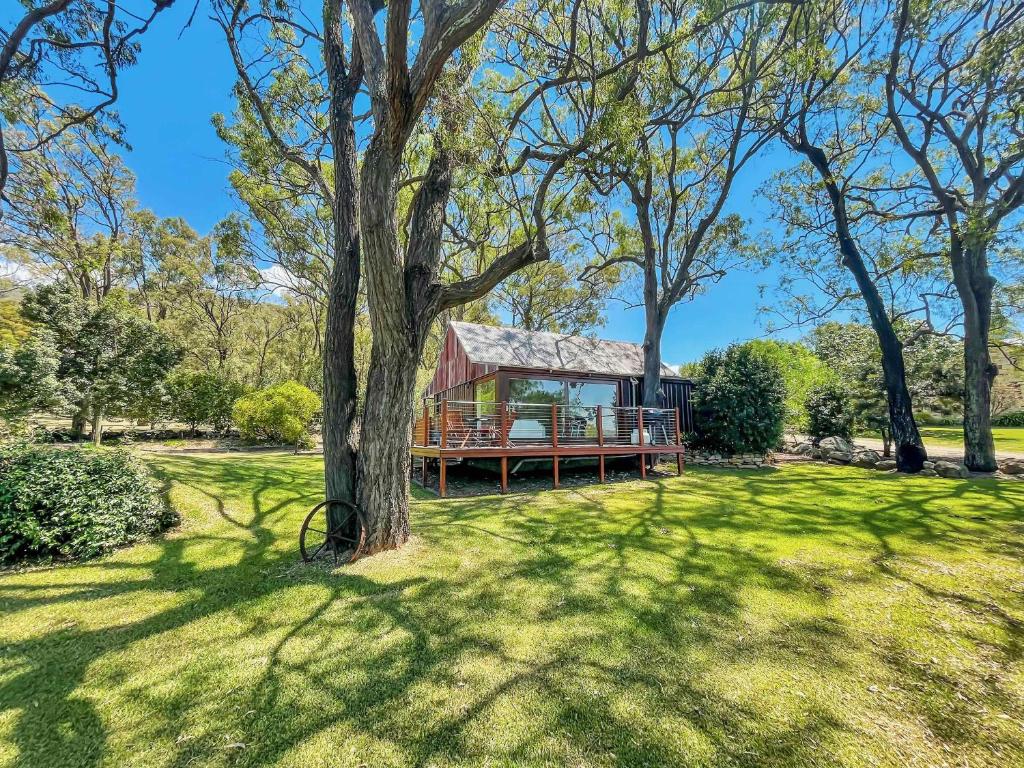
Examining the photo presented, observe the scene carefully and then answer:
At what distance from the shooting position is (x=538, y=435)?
454 inches

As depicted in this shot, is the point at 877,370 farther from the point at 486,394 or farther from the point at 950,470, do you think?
the point at 486,394

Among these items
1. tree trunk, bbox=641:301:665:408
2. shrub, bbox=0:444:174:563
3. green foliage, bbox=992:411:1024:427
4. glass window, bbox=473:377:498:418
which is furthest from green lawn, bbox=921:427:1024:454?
shrub, bbox=0:444:174:563

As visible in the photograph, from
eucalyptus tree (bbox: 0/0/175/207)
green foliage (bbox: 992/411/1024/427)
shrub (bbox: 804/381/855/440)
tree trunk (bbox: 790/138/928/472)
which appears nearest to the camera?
eucalyptus tree (bbox: 0/0/175/207)

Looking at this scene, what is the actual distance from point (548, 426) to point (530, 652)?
346 inches

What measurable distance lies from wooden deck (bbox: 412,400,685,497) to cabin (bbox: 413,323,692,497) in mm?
29

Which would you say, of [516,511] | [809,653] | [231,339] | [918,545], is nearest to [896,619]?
[809,653]

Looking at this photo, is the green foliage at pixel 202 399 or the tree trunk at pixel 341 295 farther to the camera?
the green foliage at pixel 202 399

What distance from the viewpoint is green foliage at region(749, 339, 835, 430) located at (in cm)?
1683

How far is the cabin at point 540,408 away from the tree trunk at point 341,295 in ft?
11.5

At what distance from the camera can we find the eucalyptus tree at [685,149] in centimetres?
739

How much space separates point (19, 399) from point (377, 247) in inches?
538

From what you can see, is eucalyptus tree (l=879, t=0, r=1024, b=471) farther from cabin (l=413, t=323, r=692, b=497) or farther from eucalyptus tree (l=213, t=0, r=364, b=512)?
eucalyptus tree (l=213, t=0, r=364, b=512)

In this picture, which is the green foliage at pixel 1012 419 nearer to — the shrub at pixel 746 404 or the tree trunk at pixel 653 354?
the shrub at pixel 746 404

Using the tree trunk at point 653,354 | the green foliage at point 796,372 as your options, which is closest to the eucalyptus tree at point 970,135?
the green foliage at point 796,372
